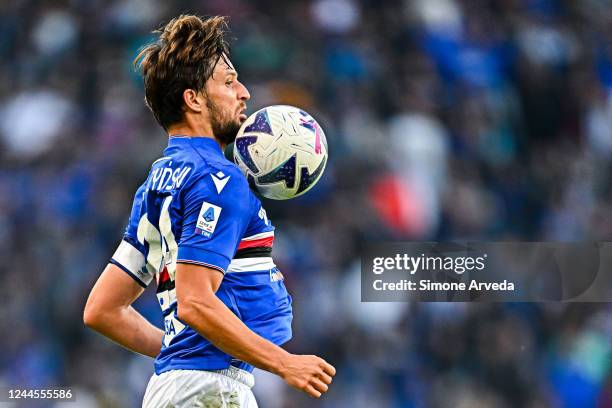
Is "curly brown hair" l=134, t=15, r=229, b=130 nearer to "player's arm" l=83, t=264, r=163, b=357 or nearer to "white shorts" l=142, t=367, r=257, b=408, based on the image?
"player's arm" l=83, t=264, r=163, b=357

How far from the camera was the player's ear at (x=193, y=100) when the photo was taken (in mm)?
3086

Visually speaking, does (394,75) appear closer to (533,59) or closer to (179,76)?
(533,59)

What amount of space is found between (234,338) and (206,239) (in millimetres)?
292

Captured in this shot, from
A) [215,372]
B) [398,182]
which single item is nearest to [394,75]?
[398,182]

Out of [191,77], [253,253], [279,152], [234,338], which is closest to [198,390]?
[234,338]

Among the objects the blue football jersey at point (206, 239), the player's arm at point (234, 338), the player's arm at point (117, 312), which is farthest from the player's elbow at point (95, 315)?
the player's arm at point (234, 338)

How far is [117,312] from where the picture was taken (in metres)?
3.36

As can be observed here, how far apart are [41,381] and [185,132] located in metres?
4.70

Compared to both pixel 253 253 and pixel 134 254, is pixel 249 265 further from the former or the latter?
pixel 134 254

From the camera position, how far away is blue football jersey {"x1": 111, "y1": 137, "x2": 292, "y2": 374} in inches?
108

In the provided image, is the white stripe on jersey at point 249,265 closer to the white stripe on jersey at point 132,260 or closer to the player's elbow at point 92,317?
the white stripe on jersey at point 132,260

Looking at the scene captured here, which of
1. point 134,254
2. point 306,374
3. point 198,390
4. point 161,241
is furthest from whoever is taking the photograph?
point 134,254

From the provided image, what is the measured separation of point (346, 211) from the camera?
7.65 m

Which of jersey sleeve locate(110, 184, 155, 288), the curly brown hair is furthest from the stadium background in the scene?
the curly brown hair
